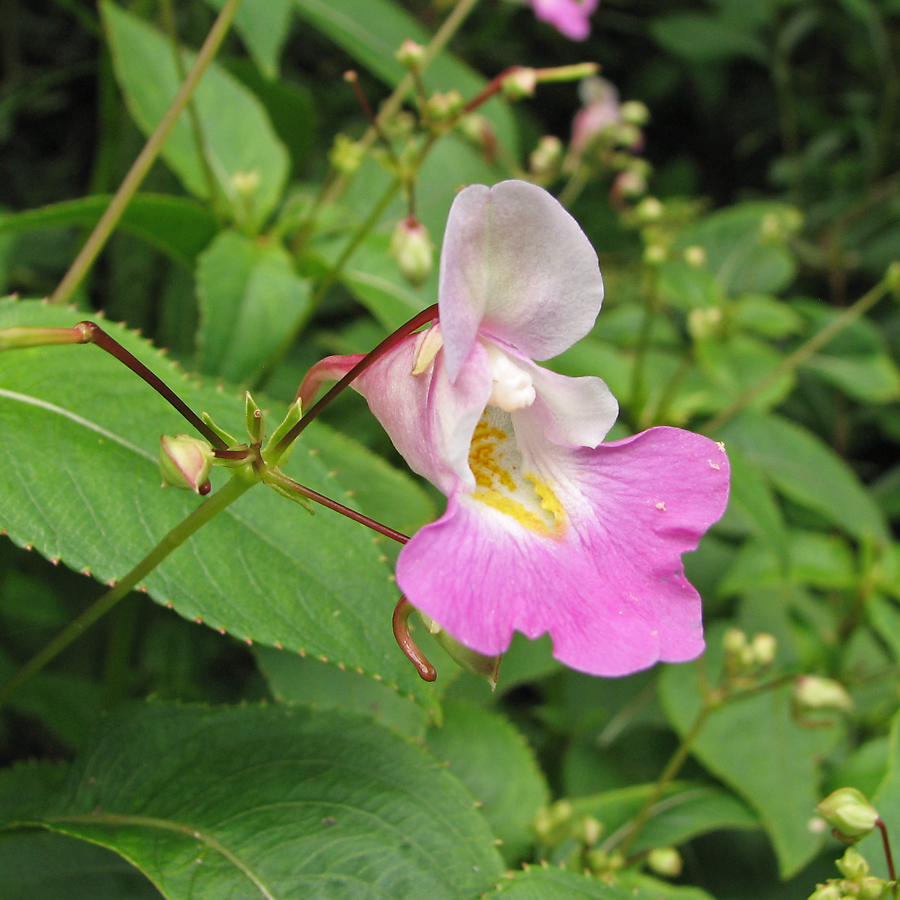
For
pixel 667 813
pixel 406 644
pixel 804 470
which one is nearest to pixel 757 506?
pixel 804 470

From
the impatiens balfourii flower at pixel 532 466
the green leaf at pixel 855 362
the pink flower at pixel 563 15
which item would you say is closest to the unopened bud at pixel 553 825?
the impatiens balfourii flower at pixel 532 466

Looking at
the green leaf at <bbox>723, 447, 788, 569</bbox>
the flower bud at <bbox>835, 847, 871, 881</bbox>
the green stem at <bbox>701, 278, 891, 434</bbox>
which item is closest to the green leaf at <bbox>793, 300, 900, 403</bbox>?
the green stem at <bbox>701, 278, 891, 434</bbox>

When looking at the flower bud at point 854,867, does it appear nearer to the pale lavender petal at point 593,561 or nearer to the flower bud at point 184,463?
the pale lavender petal at point 593,561

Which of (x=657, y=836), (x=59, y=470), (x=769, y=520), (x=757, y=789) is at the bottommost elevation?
(x=657, y=836)

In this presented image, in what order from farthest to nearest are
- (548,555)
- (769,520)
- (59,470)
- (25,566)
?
1. (25,566)
2. (769,520)
3. (59,470)
4. (548,555)

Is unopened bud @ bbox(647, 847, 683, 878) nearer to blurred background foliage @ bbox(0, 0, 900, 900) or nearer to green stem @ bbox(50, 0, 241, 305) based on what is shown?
blurred background foliage @ bbox(0, 0, 900, 900)

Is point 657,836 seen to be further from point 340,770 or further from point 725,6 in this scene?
point 725,6

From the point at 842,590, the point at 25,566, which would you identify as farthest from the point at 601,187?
the point at 25,566
